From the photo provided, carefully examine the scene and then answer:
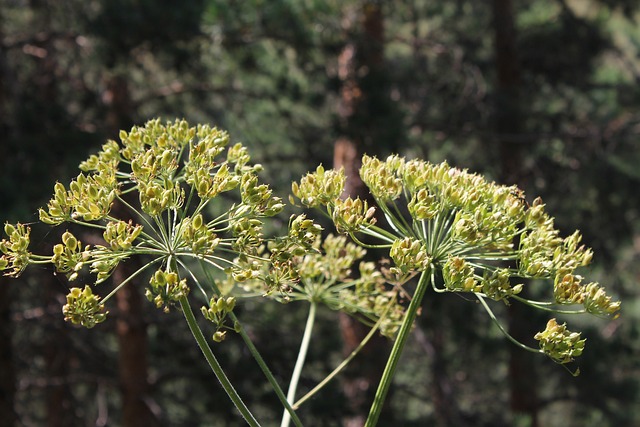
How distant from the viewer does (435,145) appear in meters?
13.6

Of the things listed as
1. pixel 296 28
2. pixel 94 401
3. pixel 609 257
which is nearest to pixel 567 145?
pixel 609 257

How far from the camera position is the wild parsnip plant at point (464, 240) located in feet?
7.82

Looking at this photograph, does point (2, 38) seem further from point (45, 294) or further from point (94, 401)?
point (94, 401)

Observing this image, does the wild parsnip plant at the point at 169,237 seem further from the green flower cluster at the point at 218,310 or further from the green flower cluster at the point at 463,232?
the green flower cluster at the point at 463,232

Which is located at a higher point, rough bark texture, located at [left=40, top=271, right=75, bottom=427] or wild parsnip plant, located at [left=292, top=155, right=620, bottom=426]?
rough bark texture, located at [left=40, top=271, right=75, bottom=427]

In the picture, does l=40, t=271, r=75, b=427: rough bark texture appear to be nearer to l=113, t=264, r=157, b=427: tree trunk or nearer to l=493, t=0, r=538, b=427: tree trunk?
l=113, t=264, r=157, b=427: tree trunk

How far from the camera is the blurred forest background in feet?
28.2

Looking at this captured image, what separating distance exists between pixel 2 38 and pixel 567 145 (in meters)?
8.01

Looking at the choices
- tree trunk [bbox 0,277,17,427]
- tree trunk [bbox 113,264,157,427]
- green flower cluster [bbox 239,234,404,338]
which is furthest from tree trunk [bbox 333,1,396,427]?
green flower cluster [bbox 239,234,404,338]

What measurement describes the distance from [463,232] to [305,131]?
10.5 m

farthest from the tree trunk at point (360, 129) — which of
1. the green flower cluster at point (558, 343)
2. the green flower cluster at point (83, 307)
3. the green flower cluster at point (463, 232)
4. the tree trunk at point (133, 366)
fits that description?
the green flower cluster at point (83, 307)

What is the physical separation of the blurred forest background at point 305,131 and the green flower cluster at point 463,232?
4449 mm

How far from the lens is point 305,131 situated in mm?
12797

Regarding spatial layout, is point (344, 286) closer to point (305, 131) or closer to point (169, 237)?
point (169, 237)
